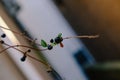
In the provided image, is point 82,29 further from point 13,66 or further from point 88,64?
point 13,66

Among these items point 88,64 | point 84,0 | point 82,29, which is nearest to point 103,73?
point 88,64

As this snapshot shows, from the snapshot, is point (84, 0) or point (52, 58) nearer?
point (52, 58)

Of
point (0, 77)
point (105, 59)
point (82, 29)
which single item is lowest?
point (105, 59)

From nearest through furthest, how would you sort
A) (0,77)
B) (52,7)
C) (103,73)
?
(0,77)
(103,73)
(52,7)

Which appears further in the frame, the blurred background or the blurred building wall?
the blurred building wall

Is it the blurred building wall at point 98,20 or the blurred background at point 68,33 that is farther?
the blurred building wall at point 98,20

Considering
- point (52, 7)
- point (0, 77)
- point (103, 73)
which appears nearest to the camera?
point (0, 77)

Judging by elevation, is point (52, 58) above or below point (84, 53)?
above

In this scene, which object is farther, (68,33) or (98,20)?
(98,20)
